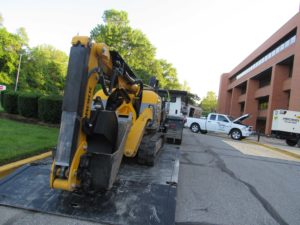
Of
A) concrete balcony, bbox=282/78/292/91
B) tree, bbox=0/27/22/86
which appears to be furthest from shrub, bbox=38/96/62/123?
tree, bbox=0/27/22/86

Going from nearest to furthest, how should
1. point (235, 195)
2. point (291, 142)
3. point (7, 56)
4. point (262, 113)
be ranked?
point (235, 195) < point (291, 142) < point (262, 113) < point (7, 56)

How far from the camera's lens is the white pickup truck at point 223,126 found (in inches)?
877

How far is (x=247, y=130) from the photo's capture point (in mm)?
22438

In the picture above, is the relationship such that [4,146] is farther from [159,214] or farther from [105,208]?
[159,214]

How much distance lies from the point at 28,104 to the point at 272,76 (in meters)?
31.9

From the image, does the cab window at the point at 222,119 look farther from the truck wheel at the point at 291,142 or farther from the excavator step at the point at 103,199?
the excavator step at the point at 103,199

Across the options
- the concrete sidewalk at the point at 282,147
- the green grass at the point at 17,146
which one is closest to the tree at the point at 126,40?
the concrete sidewalk at the point at 282,147

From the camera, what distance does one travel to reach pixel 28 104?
1324cm

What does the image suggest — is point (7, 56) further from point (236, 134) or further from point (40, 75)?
point (236, 134)

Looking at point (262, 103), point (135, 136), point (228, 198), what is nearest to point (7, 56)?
point (262, 103)

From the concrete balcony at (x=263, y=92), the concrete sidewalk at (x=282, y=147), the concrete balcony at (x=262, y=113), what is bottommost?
the concrete sidewalk at (x=282, y=147)

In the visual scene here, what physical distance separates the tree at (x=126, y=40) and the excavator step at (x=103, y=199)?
34494mm

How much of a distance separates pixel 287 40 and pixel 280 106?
8.16 m

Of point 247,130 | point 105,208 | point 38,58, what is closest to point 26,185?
point 105,208
